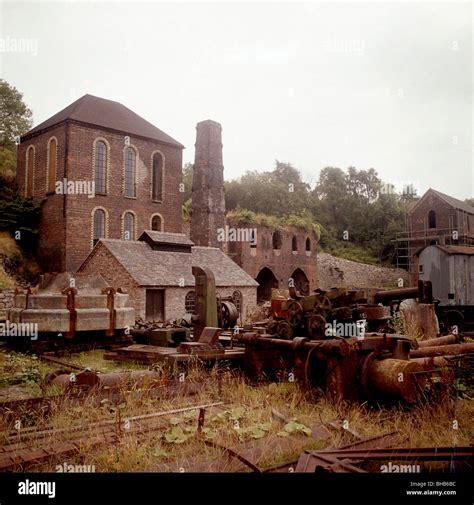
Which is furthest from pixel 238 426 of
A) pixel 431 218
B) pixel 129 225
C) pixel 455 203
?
pixel 431 218

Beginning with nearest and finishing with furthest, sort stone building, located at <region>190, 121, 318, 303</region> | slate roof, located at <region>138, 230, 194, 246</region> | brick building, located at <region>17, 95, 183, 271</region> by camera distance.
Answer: slate roof, located at <region>138, 230, 194, 246</region>
brick building, located at <region>17, 95, 183, 271</region>
stone building, located at <region>190, 121, 318, 303</region>

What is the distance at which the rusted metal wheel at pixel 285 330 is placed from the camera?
23.4 ft

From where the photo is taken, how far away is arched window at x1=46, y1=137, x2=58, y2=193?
90.6 feet

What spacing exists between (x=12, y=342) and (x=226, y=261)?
16205 millimetres

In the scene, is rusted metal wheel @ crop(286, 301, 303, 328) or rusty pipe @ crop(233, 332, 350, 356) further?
rusted metal wheel @ crop(286, 301, 303, 328)

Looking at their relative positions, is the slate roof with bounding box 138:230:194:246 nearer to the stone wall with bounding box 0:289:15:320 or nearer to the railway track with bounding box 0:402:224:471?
the stone wall with bounding box 0:289:15:320

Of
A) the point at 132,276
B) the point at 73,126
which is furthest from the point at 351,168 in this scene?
the point at 132,276

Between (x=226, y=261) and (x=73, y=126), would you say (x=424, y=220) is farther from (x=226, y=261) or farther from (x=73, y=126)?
(x=73, y=126)

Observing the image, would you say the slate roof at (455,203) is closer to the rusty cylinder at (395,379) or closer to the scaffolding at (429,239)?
the scaffolding at (429,239)

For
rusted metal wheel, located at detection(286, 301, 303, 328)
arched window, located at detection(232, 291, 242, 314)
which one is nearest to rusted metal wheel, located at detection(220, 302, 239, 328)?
rusted metal wheel, located at detection(286, 301, 303, 328)

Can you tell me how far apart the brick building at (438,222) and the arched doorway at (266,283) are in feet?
31.0

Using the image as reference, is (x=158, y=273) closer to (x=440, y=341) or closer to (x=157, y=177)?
(x=157, y=177)

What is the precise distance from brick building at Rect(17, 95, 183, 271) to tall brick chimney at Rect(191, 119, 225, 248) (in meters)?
1.88

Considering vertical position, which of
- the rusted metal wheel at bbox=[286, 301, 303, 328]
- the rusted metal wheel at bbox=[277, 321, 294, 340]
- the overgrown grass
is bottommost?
the overgrown grass
